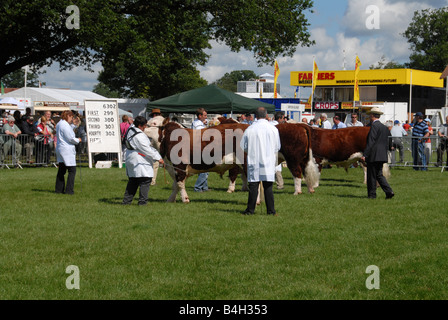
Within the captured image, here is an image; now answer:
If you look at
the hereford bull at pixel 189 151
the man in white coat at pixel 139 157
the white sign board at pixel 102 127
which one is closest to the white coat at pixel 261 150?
the hereford bull at pixel 189 151

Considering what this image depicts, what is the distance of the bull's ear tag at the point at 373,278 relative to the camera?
6.50 metres

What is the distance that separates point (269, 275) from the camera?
7.00m

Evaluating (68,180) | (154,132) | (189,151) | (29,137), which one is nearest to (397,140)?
(154,132)

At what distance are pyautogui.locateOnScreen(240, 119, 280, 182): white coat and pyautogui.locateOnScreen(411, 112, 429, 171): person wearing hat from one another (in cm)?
1276

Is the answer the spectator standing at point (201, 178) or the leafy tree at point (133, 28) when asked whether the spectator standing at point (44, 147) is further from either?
the spectator standing at point (201, 178)

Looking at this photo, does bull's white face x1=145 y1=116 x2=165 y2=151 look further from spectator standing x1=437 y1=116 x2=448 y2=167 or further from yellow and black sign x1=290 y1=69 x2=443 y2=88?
yellow and black sign x1=290 y1=69 x2=443 y2=88

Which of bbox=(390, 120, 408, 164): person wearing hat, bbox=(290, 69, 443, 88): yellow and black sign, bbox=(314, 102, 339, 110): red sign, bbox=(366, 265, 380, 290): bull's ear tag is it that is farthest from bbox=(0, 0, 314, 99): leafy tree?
bbox=(290, 69, 443, 88): yellow and black sign

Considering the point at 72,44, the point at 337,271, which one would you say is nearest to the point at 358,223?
the point at 337,271

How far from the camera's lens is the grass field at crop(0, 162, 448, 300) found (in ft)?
21.3

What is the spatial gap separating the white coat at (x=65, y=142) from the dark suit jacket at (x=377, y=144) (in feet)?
22.9

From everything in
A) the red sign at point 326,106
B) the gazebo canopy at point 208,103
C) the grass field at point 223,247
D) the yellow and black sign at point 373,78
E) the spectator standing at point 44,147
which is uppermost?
the yellow and black sign at point 373,78

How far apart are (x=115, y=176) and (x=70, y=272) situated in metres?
12.8

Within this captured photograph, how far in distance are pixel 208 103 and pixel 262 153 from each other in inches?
498
